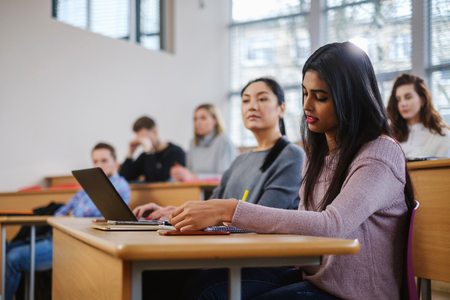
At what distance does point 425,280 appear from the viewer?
5.16 ft

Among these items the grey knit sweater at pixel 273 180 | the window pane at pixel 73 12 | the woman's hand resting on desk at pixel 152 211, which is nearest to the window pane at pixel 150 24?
the window pane at pixel 73 12

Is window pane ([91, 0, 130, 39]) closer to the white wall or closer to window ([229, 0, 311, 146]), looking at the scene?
the white wall

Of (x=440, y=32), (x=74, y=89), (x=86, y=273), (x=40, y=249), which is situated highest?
(x=440, y=32)

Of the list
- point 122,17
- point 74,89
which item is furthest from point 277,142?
point 122,17

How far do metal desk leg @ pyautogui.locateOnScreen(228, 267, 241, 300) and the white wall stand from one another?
3.92 metres

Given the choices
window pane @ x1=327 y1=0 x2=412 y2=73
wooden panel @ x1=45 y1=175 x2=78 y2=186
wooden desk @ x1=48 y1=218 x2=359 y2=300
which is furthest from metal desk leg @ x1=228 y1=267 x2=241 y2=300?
window pane @ x1=327 y1=0 x2=412 y2=73

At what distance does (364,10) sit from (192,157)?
3.11 metres

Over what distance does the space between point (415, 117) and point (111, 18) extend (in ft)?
12.3

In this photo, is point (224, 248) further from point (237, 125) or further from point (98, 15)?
point (237, 125)

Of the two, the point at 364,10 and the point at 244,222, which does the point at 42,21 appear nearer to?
the point at 364,10

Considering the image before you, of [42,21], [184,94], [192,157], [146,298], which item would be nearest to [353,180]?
[146,298]

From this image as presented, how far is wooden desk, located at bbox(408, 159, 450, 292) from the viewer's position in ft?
4.94

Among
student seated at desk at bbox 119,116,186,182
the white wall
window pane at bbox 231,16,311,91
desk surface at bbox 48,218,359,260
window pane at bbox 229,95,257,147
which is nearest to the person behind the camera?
desk surface at bbox 48,218,359,260

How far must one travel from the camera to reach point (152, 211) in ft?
5.43
